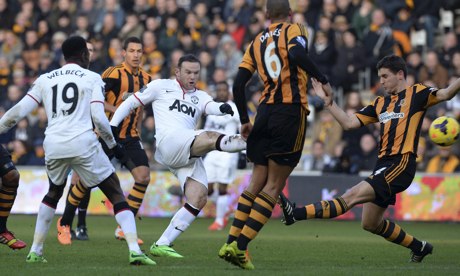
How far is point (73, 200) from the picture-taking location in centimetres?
1407

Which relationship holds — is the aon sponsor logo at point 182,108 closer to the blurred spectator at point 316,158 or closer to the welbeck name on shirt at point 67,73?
the welbeck name on shirt at point 67,73

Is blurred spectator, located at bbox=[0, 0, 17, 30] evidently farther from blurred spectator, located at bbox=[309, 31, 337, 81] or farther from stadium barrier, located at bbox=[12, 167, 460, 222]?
blurred spectator, located at bbox=[309, 31, 337, 81]

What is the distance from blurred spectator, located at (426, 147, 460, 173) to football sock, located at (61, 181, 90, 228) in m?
8.62

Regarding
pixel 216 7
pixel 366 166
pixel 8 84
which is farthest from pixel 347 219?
pixel 8 84

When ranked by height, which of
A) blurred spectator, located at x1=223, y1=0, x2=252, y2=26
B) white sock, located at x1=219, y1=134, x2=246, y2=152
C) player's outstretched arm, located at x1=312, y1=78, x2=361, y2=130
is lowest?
white sock, located at x1=219, y1=134, x2=246, y2=152

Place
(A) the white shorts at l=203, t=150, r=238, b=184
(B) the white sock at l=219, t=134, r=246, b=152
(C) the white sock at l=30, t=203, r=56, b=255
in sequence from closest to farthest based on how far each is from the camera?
(C) the white sock at l=30, t=203, r=56, b=255 → (B) the white sock at l=219, t=134, r=246, b=152 → (A) the white shorts at l=203, t=150, r=238, b=184

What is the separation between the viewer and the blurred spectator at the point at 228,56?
76.6 ft

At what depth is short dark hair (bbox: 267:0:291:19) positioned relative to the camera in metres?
10.6

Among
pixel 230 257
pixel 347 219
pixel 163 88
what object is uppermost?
pixel 163 88

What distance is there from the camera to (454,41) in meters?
21.7

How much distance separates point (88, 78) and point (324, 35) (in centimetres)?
1233

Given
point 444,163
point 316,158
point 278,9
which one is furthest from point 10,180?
point 444,163

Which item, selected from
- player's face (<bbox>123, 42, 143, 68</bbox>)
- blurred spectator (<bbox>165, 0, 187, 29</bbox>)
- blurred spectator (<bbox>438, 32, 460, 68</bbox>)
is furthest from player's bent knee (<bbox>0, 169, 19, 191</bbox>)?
blurred spectator (<bbox>165, 0, 187, 29</bbox>)

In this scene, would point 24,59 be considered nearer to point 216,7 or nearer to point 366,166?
point 216,7
